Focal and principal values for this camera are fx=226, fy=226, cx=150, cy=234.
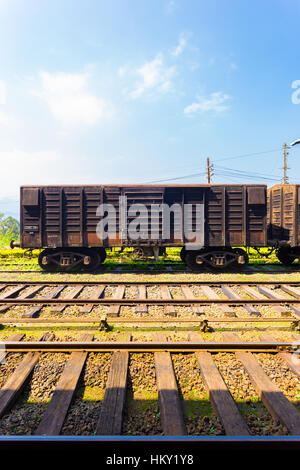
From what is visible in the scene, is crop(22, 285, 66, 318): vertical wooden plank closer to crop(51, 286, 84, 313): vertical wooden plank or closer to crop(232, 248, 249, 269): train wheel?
crop(51, 286, 84, 313): vertical wooden plank

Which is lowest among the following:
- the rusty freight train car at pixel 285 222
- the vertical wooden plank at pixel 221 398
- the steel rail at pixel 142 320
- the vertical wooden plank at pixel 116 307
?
the steel rail at pixel 142 320

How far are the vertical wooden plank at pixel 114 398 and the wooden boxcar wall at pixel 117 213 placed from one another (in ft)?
20.2

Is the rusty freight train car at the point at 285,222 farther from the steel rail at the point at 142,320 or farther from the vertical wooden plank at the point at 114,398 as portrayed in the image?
the vertical wooden plank at the point at 114,398

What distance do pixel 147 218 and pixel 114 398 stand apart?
695cm

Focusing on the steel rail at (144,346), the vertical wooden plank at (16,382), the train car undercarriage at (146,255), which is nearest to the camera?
the vertical wooden plank at (16,382)

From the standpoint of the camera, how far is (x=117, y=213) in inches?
359

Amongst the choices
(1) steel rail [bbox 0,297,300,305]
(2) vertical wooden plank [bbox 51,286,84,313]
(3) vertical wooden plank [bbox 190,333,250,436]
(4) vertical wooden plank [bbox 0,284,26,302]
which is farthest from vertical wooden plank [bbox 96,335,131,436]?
(4) vertical wooden plank [bbox 0,284,26,302]

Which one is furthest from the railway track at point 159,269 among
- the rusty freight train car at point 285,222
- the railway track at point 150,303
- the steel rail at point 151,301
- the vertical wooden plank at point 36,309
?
the steel rail at point 151,301

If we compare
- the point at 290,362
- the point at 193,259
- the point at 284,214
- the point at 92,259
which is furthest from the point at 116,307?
the point at 284,214

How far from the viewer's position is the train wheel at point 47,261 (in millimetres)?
9227

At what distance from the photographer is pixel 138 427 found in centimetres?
224

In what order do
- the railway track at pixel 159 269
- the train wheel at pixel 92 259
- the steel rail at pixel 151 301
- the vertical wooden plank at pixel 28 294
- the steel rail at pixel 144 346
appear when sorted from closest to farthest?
the steel rail at pixel 144 346 < the vertical wooden plank at pixel 28 294 < the steel rail at pixel 151 301 < the railway track at pixel 159 269 < the train wheel at pixel 92 259
